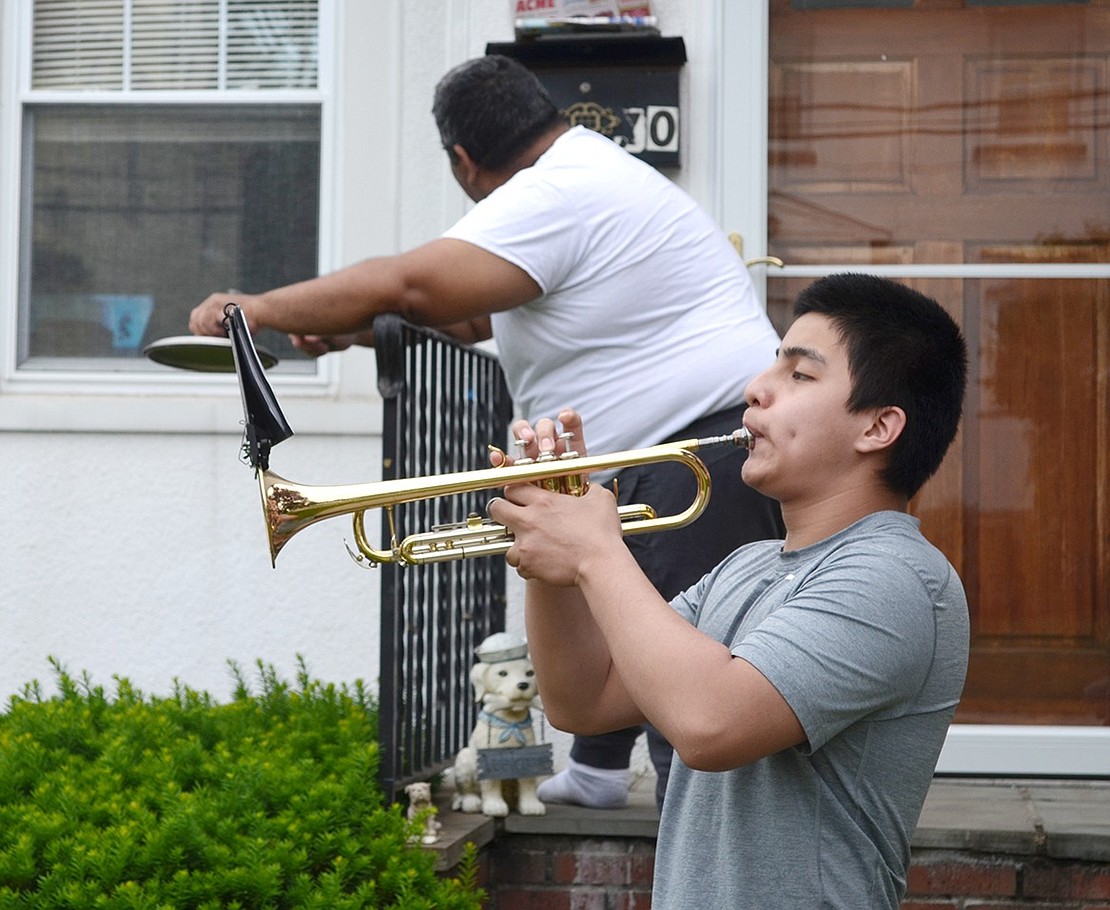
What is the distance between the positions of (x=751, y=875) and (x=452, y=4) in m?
3.17

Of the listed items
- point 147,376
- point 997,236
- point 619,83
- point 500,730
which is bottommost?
point 500,730

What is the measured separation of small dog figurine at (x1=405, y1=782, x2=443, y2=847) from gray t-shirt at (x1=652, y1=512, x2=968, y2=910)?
1.27 m

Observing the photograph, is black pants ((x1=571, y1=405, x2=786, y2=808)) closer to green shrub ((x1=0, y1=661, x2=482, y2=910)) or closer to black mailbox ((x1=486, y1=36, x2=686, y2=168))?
Answer: green shrub ((x1=0, y1=661, x2=482, y2=910))

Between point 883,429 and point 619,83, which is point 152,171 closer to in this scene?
point 619,83

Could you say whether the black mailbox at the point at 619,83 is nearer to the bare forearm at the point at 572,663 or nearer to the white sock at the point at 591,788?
the white sock at the point at 591,788

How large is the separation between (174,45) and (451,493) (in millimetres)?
3050

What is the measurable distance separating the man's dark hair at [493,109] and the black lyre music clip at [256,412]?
1.41 m

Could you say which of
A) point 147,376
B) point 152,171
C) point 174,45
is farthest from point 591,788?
point 174,45

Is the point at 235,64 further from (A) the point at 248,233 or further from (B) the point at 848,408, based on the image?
(B) the point at 848,408

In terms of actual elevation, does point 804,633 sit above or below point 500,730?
above

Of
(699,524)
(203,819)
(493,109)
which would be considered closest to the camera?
(203,819)

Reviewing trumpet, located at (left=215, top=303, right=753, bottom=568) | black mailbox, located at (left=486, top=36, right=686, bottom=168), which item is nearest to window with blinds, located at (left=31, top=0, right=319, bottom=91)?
black mailbox, located at (left=486, top=36, right=686, bottom=168)

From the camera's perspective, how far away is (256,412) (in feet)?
6.96

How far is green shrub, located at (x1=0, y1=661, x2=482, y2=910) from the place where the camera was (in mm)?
2779
